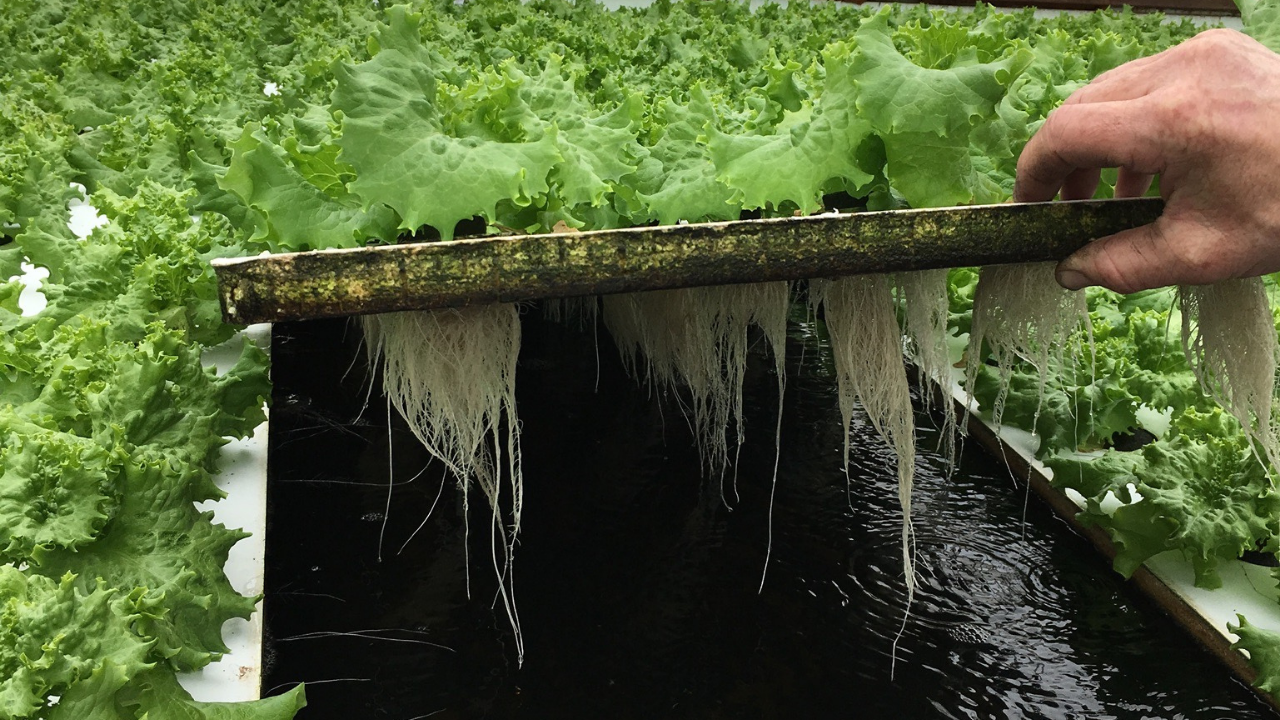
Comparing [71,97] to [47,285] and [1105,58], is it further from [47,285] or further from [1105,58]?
[1105,58]

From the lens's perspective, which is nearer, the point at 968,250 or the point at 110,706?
the point at 110,706

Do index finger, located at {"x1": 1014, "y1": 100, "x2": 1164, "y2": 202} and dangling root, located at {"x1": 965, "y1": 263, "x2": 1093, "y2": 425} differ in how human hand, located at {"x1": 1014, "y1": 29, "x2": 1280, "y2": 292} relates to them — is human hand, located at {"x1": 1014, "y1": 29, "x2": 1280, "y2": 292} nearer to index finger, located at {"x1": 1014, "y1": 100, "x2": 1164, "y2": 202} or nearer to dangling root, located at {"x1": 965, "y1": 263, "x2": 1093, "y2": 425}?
index finger, located at {"x1": 1014, "y1": 100, "x2": 1164, "y2": 202}

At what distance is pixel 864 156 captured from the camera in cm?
218

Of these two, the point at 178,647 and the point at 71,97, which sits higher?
the point at 71,97

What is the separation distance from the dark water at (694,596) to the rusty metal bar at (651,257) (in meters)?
1.22

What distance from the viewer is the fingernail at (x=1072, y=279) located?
211 cm

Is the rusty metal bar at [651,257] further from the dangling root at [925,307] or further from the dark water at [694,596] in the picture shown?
the dark water at [694,596]

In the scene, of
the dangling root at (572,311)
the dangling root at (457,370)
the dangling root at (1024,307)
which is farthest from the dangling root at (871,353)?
the dangling root at (572,311)

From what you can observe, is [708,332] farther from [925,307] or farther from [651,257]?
[651,257]

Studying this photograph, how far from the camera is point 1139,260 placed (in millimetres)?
1980

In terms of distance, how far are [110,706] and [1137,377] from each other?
3140mm

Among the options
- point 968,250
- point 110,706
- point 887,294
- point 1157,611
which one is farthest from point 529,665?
point 1157,611

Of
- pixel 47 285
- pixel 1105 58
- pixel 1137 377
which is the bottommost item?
pixel 1137 377

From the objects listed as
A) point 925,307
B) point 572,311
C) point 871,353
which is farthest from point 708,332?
point 572,311
